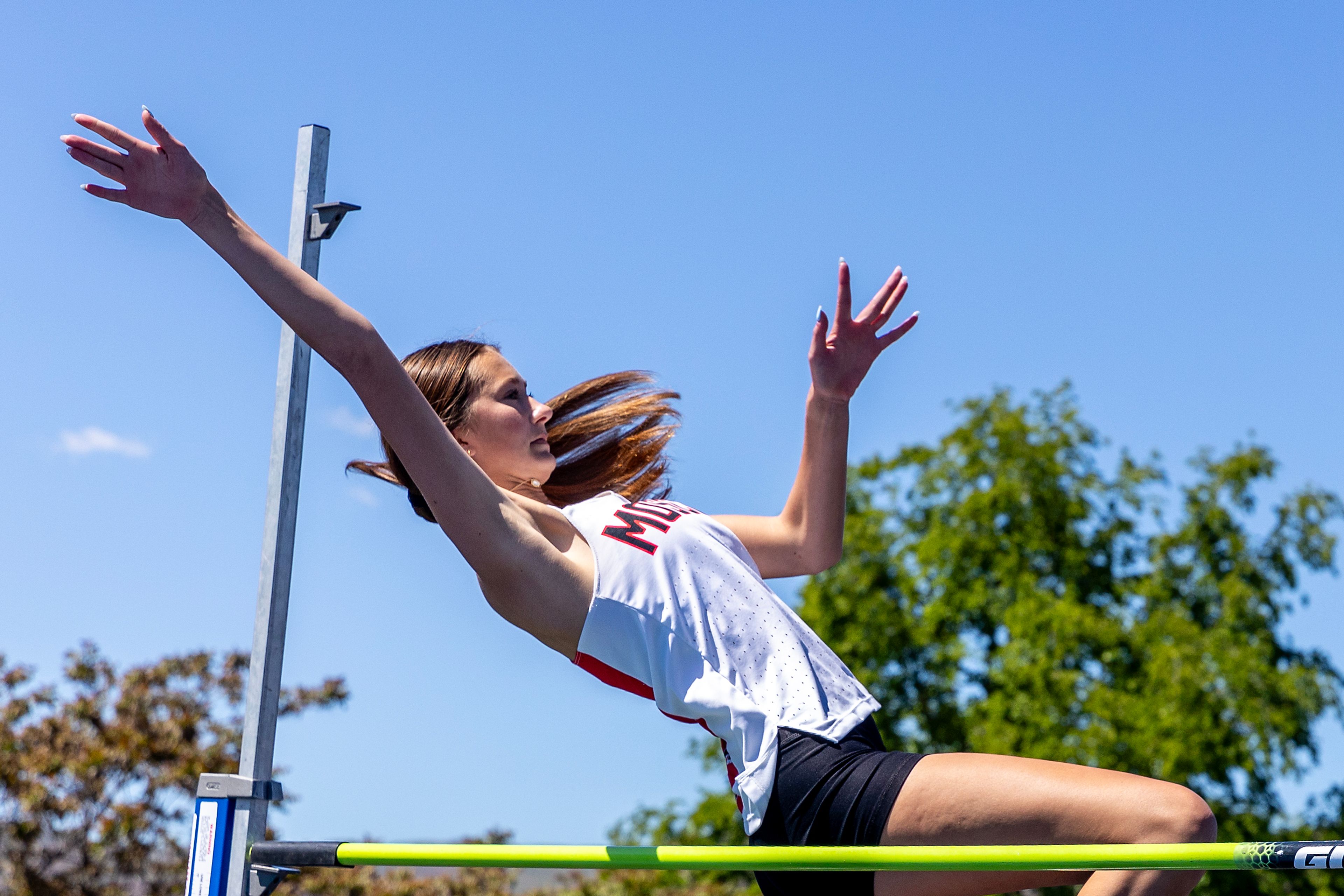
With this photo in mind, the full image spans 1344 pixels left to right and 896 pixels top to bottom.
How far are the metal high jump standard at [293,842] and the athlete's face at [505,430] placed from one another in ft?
1.55

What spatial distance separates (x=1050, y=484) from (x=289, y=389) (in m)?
18.5

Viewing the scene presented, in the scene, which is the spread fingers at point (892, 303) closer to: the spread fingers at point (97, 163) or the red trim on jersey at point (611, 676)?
the red trim on jersey at point (611, 676)

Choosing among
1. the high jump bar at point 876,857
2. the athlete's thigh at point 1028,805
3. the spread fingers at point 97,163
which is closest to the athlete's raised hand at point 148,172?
the spread fingers at point 97,163

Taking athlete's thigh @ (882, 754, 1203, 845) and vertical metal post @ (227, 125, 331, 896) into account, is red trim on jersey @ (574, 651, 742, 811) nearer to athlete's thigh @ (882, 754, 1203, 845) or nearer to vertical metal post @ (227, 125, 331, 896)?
athlete's thigh @ (882, 754, 1203, 845)

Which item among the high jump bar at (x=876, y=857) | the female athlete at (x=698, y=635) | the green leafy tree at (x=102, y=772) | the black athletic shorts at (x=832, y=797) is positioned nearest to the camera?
the high jump bar at (x=876, y=857)

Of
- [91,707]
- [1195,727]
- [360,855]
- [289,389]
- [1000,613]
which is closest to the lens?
[360,855]

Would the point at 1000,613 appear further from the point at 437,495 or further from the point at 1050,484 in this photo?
the point at 437,495

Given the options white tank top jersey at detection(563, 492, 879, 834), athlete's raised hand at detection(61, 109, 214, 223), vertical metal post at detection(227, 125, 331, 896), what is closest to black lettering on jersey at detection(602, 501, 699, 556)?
white tank top jersey at detection(563, 492, 879, 834)

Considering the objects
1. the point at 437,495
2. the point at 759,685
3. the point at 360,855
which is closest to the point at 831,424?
the point at 759,685

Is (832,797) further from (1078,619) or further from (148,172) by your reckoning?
(1078,619)

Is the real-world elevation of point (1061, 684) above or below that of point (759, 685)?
above

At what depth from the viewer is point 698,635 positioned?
2570 millimetres

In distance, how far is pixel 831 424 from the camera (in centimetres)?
325

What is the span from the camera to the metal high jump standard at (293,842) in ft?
7.25
